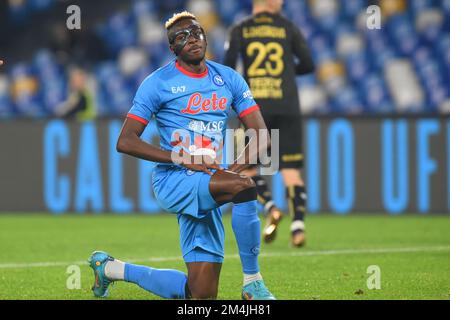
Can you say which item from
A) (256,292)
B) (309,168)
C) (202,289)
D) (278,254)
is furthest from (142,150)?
(309,168)

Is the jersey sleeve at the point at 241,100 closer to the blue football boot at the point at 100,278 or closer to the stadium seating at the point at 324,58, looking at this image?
the blue football boot at the point at 100,278

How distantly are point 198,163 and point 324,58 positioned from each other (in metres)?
10.4

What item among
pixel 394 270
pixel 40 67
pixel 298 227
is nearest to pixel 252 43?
pixel 298 227

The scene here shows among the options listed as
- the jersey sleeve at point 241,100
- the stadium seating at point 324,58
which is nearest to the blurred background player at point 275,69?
the jersey sleeve at point 241,100

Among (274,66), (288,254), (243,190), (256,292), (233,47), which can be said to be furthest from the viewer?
(274,66)

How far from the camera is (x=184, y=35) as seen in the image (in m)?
5.71

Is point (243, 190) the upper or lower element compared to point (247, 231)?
upper

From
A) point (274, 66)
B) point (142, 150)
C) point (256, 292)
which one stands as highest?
point (274, 66)

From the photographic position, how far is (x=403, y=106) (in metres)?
14.9

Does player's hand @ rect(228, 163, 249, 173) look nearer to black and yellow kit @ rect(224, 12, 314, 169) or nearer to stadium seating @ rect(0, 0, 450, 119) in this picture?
black and yellow kit @ rect(224, 12, 314, 169)

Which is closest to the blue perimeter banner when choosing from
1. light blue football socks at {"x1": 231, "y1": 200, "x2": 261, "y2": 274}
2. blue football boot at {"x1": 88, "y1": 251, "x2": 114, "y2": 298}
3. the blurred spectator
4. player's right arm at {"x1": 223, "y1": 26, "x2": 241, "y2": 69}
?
the blurred spectator

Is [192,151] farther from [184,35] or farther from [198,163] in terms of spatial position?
[184,35]

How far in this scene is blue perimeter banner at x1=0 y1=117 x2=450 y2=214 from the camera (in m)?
11.7

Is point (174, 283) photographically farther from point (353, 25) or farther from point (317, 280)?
point (353, 25)
